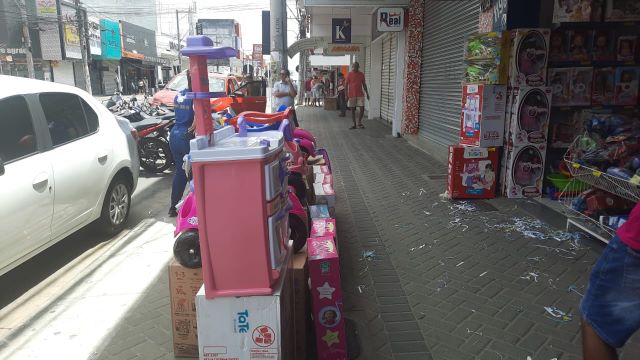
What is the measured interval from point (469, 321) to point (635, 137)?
2.53 metres

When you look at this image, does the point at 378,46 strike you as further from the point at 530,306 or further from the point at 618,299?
the point at 618,299

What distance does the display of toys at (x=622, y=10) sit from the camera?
5.58 metres

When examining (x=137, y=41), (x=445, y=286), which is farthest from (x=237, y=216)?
(x=137, y=41)

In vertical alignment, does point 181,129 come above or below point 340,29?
below

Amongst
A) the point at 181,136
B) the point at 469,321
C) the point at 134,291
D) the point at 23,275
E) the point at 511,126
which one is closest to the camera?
the point at 469,321

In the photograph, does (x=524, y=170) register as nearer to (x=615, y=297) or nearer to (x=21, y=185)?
(x=615, y=297)

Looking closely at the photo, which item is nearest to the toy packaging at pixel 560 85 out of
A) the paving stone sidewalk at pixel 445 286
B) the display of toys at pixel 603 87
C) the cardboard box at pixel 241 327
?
the display of toys at pixel 603 87

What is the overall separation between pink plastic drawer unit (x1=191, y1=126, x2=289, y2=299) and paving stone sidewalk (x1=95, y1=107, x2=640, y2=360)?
107 centimetres

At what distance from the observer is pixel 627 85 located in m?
5.87

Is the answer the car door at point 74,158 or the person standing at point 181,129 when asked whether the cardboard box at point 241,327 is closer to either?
the car door at point 74,158

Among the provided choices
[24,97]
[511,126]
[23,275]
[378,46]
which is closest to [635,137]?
[511,126]

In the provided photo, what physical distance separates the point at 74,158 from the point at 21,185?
0.83 meters

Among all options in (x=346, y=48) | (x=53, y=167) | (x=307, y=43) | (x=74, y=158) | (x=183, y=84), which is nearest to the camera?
(x=53, y=167)

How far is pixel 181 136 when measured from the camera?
5.73m
